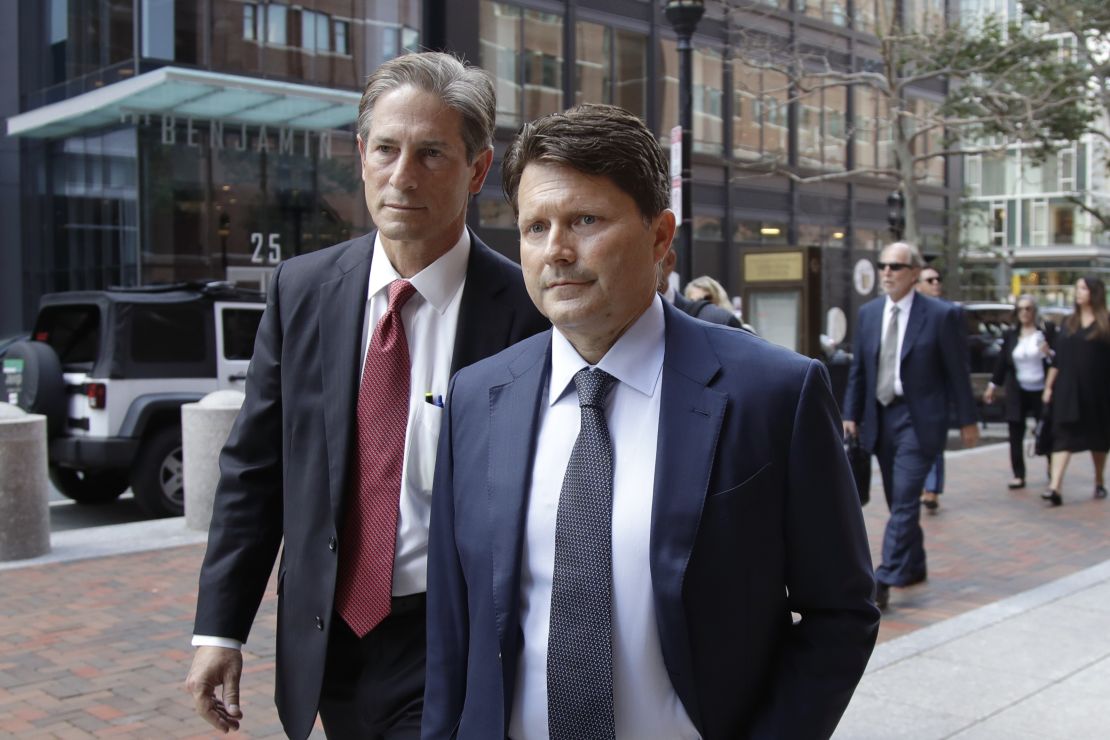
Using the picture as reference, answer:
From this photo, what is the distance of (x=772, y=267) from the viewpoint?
13477mm

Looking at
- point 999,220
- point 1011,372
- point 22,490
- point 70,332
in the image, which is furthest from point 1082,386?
point 999,220

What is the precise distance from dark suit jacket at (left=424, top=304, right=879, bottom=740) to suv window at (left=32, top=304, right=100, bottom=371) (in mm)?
9406

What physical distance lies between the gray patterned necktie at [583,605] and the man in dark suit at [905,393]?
18.0ft

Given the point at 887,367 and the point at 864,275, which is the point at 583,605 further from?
the point at 864,275

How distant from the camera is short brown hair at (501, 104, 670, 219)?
1903 millimetres

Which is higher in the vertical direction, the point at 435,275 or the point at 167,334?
the point at 435,275

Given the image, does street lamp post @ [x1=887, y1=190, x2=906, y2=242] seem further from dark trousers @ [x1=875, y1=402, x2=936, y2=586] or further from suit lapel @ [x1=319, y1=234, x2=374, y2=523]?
suit lapel @ [x1=319, y1=234, x2=374, y2=523]

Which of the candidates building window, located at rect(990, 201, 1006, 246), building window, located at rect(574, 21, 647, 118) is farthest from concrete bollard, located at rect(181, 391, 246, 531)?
building window, located at rect(990, 201, 1006, 246)

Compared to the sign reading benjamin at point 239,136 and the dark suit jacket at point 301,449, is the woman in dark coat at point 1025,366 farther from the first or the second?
the sign reading benjamin at point 239,136

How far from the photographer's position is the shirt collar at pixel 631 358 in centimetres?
199

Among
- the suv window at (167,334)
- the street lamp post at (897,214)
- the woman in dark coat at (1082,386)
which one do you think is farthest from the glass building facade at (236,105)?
the suv window at (167,334)

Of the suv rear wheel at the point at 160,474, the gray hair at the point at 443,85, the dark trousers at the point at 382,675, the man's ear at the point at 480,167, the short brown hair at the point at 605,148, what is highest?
the gray hair at the point at 443,85

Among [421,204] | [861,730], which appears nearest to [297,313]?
[421,204]

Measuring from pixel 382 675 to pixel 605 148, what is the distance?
127 centimetres
